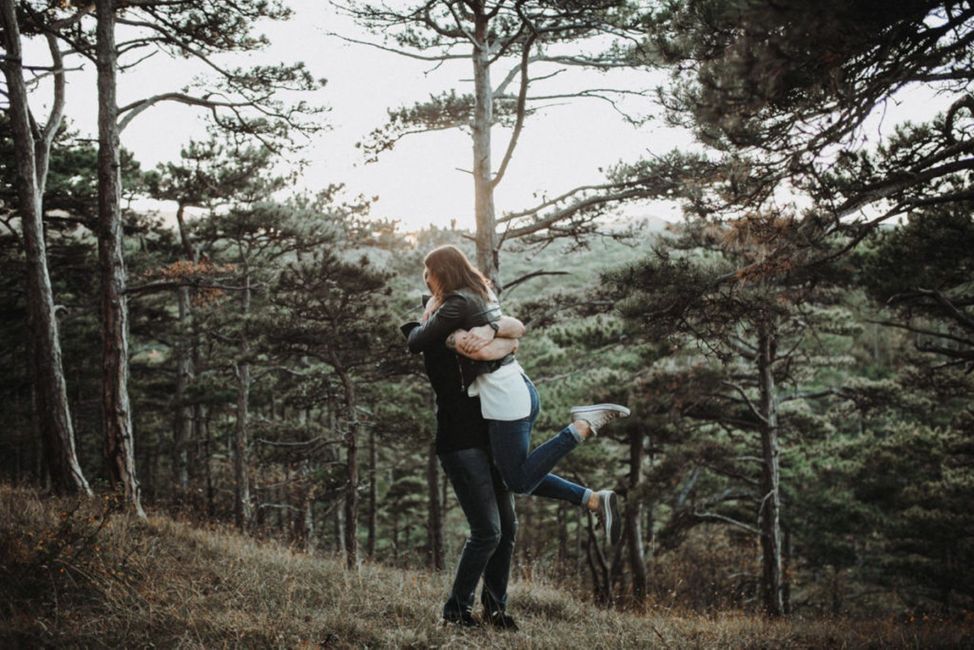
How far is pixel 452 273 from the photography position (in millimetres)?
3381

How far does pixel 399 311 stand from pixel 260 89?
17.7 ft

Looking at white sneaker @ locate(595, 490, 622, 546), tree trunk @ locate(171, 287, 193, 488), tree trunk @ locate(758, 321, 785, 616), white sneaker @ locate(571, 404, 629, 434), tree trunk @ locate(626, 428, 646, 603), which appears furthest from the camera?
tree trunk @ locate(171, 287, 193, 488)

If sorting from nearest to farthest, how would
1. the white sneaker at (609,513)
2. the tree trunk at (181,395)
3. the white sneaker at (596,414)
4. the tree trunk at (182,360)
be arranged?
the white sneaker at (609,513), the white sneaker at (596,414), the tree trunk at (182,360), the tree trunk at (181,395)

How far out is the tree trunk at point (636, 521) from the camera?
40.1ft

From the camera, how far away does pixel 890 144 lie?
17.6 feet

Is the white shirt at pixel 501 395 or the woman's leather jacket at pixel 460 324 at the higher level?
the woman's leather jacket at pixel 460 324

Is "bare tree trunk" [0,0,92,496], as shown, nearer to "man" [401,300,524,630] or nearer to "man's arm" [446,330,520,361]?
"man" [401,300,524,630]

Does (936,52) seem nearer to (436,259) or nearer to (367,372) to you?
(436,259)

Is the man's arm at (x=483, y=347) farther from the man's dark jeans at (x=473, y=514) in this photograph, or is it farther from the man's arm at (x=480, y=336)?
the man's dark jeans at (x=473, y=514)

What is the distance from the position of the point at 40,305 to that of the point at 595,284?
24.2 feet

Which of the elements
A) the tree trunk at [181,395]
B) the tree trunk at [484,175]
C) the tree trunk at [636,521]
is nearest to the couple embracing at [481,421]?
the tree trunk at [484,175]

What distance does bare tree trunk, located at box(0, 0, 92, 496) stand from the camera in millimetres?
6363

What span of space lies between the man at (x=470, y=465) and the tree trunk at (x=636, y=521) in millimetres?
9018

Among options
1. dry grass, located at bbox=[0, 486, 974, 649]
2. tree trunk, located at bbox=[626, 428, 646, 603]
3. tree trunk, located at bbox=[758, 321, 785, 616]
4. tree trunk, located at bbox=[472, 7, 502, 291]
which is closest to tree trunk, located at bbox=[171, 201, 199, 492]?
tree trunk, located at bbox=[472, 7, 502, 291]
